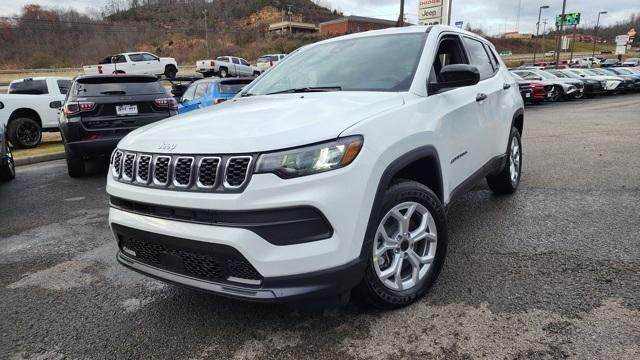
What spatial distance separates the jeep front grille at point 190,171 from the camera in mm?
2252

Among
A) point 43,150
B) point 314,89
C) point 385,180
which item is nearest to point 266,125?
point 385,180

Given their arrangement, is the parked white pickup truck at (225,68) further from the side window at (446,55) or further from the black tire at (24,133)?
the side window at (446,55)

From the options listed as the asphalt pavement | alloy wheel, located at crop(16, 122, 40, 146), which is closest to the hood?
the asphalt pavement

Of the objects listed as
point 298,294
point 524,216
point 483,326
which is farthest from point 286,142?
point 524,216

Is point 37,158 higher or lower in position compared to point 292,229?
lower

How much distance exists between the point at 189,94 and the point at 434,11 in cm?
1315

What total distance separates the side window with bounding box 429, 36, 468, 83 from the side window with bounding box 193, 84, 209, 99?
717cm

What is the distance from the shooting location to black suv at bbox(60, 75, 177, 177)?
7.04 meters

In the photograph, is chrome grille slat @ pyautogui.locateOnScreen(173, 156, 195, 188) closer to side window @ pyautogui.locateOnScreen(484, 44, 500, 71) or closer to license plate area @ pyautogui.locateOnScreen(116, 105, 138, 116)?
side window @ pyautogui.locateOnScreen(484, 44, 500, 71)

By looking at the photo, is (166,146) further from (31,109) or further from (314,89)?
(31,109)

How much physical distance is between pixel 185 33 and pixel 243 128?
98583 millimetres

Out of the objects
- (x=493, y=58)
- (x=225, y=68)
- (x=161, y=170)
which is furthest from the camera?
(x=225, y=68)

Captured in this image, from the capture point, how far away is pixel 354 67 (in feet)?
11.7

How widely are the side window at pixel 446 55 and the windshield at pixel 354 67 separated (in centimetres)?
20
